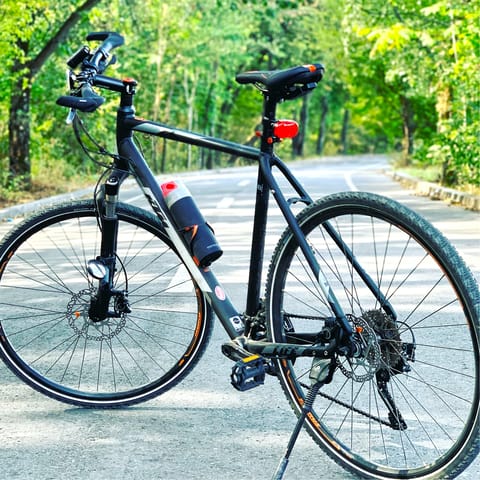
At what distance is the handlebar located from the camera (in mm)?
3875

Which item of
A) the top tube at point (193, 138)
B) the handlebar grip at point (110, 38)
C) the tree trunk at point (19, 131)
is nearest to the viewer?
the top tube at point (193, 138)

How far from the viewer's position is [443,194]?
774 inches

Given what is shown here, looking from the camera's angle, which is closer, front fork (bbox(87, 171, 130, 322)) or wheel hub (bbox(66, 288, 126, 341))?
front fork (bbox(87, 171, 130, 322))

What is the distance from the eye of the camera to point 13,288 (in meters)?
4.64

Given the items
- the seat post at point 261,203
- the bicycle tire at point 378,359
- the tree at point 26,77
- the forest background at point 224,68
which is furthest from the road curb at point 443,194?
the seat post at point 261,203

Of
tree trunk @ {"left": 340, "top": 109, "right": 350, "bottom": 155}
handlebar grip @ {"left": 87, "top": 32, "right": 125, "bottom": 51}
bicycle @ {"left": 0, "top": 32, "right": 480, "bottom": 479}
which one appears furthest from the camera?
tree trunk @ {"left": 340, "top": 109, "right": 350, "bottom": 155}

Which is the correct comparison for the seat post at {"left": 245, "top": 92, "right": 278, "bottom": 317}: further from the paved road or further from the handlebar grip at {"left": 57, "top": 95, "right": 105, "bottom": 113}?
the handlebar grip at {"left": 57, "top": 95, "right": 105, "bottom": 113}

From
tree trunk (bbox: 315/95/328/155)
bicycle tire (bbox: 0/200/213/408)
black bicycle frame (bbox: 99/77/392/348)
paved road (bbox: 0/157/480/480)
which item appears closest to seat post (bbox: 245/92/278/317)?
black bicycle frame (bbox: 99/77/392/348)

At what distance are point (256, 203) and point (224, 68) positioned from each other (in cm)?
4329

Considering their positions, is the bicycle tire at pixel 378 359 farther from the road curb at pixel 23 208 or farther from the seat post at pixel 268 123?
the road curb at pixel 23 208

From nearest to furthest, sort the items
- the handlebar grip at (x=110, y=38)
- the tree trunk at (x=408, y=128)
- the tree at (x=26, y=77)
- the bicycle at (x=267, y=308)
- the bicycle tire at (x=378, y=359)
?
the bicycle tire at (x=378, y=359) → the bicycle at (x=267, y=308) → the handlebar grip at (x=110, y=38) → the tree at (x=26, y=77) → the tree trunk at (x=408, y=128)

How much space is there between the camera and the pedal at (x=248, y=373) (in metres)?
3.67

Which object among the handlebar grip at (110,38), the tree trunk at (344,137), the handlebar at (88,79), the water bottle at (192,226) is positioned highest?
the handlebar grip at (110,38)

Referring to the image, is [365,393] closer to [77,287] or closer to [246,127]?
[77,287]
